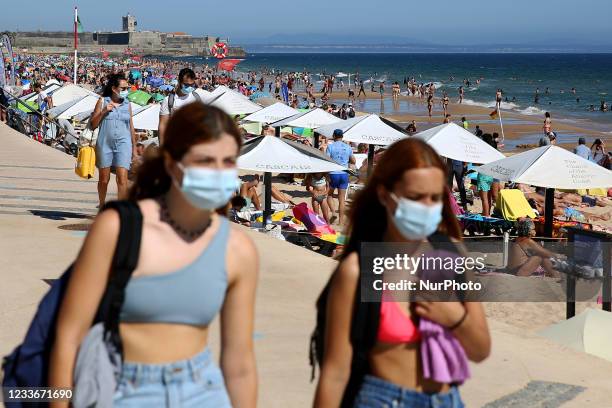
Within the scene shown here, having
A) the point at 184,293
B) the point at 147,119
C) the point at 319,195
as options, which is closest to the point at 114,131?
the point at 184,293

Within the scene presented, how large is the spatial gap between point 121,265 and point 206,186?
282 mm

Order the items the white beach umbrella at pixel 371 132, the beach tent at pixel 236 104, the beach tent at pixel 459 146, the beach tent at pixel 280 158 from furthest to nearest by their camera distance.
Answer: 1. the beach tent at pixel 236 104
2. the white beach umbrella at pixel 371 132
3. the beach tent at pixel 459 146
4. the beach tent at pixel 280 158

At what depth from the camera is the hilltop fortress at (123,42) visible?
6161 inches

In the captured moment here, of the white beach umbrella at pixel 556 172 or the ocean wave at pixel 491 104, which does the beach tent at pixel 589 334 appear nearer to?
the white beach umbrella at pixel 556 172

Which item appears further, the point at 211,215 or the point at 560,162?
the point at 560,162

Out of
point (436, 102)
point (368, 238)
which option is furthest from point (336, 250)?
point (436, 102)

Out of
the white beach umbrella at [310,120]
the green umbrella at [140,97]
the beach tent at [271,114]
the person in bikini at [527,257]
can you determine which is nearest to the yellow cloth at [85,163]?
the person in bikini at [527,257]

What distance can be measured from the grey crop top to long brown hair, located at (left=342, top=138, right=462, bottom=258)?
0.36 metres

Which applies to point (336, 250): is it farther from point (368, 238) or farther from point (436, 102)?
point (436, 102)

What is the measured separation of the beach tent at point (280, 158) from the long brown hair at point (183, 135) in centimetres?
866

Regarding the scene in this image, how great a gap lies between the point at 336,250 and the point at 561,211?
613cm

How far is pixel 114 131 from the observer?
25.1 ft

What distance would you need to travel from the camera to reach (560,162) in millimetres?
11930

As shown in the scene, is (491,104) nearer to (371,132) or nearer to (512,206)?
(371,132)
